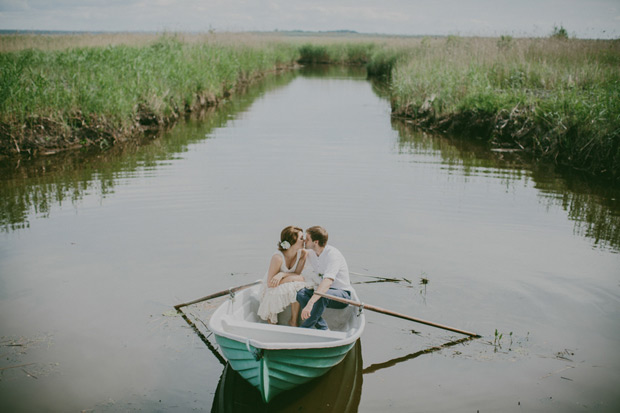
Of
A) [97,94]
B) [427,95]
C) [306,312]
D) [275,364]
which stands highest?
[427,95]

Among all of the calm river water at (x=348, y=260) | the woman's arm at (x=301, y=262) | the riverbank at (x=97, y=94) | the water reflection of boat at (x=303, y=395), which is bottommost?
the water reflection of boat at (x=303, y=395)

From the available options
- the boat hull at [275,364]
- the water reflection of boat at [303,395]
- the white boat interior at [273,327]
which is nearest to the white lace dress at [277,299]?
the white boat interior at [273,327]

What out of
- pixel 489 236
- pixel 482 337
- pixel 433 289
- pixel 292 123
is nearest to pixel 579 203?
pixel 489 236

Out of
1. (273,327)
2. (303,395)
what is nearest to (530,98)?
(273,327)

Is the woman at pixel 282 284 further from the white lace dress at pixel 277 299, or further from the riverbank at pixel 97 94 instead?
the riverbank at pixel 97 94

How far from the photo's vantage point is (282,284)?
5258 millimetres

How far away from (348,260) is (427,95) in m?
12.6

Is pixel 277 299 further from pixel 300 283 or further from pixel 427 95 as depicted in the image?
pixel 427 95

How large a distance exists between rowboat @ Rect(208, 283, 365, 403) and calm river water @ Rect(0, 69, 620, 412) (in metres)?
0.49

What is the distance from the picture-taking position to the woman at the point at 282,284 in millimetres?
5219

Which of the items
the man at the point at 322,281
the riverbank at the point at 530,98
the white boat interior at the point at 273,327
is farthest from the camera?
the riverbank at the point at 530,98

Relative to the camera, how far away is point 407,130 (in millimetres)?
17594

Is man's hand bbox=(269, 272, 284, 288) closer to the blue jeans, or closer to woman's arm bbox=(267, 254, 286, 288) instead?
woman's arm bbox=(267, 254, 286, 288)

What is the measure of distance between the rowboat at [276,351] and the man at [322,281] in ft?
1.21
